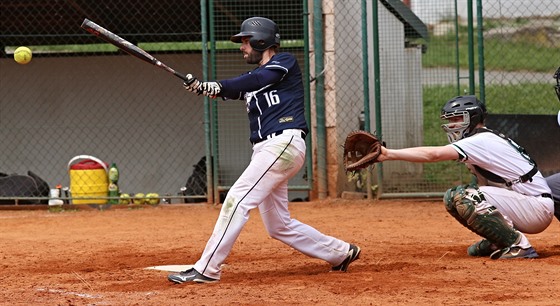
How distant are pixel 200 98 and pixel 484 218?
25.9ft

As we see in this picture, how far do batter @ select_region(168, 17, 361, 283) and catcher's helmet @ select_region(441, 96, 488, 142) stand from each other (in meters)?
1.19

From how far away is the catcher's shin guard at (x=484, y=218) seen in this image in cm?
665

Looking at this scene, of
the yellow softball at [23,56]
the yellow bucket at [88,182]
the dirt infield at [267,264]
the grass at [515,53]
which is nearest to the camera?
the dirt infield at [267,264]

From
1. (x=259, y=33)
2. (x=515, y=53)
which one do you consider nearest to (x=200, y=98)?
(x=259, y=33)

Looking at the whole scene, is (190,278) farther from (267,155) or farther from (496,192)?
(496,192)

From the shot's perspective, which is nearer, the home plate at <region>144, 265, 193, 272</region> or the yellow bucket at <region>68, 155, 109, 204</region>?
the home plate at <region>144, 265, 193, 272</region>

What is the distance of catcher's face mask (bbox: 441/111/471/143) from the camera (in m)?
6.75

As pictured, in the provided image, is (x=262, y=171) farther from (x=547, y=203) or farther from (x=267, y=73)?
(x=547, y=203)

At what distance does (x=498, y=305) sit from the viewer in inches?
197

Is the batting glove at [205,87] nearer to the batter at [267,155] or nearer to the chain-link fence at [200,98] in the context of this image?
the batter at [267,155]

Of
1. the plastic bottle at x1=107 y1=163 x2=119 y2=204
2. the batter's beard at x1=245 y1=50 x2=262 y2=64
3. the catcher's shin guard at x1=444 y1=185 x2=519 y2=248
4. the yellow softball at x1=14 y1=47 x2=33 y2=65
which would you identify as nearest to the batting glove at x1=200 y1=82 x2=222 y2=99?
the batter's beard at x1=245 y1=50 x2=262 y2=64

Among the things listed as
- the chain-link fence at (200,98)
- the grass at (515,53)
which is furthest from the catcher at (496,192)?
the grass at (515,53)

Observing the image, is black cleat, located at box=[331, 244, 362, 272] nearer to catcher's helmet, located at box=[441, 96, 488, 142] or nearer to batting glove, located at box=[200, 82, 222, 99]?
catcher's helmet, located at box=[441, 96, 488, 142]

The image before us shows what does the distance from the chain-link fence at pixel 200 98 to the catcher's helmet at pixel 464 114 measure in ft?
14.3
